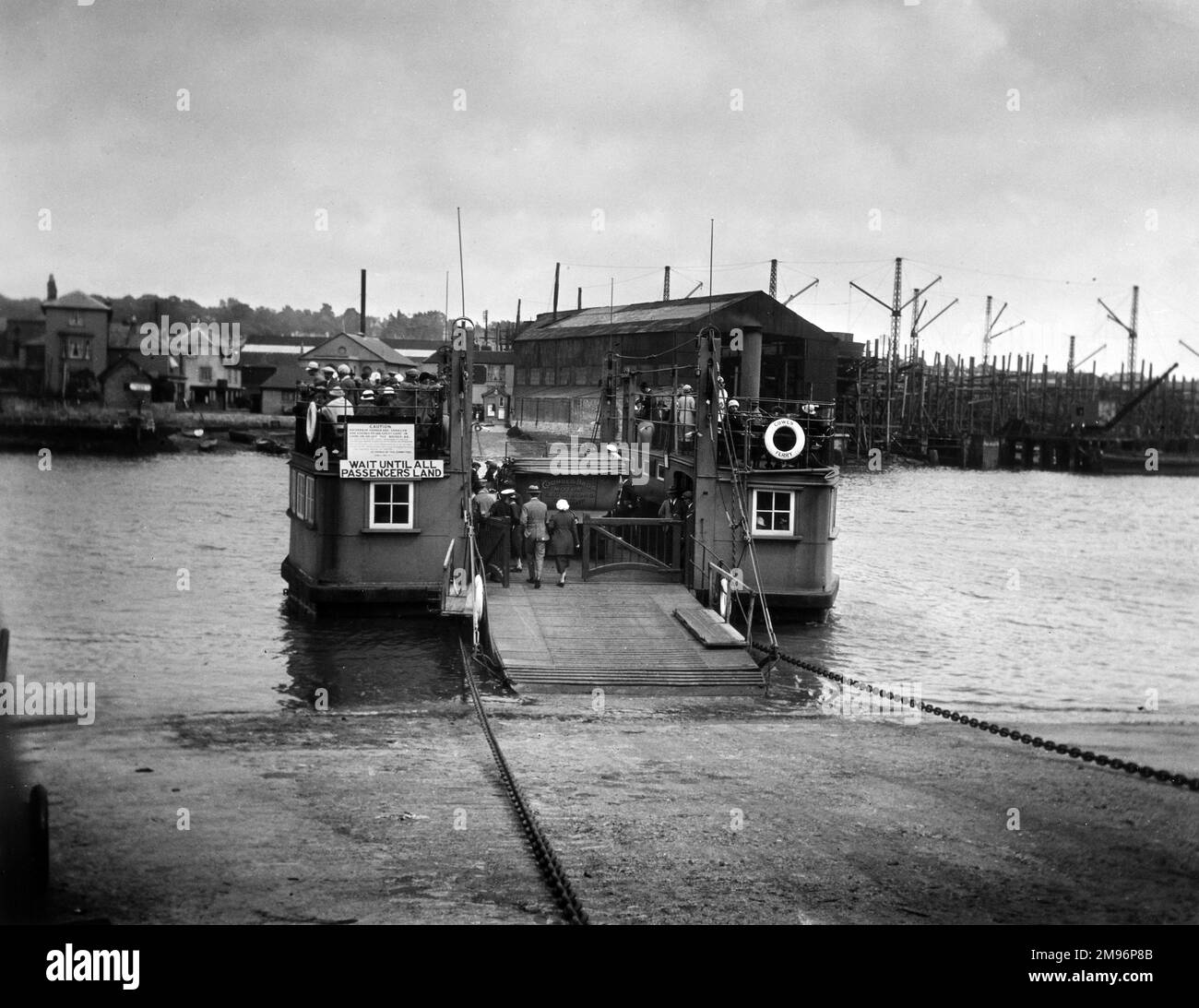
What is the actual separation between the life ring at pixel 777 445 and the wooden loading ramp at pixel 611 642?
3.91 meters

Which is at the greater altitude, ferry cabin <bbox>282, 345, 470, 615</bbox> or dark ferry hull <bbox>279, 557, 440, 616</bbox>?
ferry cabin <bbox>282, 345, 470, 615</bbox>

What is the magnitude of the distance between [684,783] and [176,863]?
5.35 meters

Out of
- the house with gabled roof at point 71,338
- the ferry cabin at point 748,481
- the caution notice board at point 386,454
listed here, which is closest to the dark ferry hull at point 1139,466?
the ferry cabin at point 748,481

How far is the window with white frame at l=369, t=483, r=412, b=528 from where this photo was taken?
2595cm

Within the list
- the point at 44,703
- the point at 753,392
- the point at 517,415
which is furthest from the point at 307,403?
the point at 517,415

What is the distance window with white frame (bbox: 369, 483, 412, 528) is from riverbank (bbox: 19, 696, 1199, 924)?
30.2 feet

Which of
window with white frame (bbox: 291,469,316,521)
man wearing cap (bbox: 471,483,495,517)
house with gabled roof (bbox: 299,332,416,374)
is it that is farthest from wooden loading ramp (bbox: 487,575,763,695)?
house with gabled roof (bbox: 299,332,416,374)

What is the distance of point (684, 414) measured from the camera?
30500mm

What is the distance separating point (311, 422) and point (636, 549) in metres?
7.91

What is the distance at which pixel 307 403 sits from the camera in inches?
1133

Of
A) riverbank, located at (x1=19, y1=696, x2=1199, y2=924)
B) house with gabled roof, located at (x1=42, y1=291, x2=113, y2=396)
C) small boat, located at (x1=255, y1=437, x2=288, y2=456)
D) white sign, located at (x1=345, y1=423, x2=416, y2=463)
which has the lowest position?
riverbank, located at (x1=19, y1=696, x2=1199, y2=924)

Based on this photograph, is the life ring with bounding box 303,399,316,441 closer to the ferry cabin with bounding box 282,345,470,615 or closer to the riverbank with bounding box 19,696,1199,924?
the ferry cabin with bounding box 282,345,470,615
